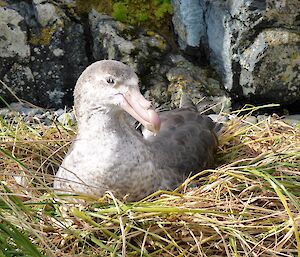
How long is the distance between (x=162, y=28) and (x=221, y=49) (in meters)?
0.49

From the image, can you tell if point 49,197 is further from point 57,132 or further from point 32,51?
point 32,51

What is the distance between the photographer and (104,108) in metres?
2.39

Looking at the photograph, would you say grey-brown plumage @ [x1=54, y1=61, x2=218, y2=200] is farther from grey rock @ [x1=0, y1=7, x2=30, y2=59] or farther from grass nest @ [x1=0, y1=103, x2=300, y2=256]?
grey rock @ [x1=0, y1=7, x2=30, y2=59]

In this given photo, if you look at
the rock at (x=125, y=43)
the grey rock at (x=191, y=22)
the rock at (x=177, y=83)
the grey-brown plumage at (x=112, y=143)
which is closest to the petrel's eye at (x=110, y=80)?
the grey-brown plumage at (x=112, y=143)

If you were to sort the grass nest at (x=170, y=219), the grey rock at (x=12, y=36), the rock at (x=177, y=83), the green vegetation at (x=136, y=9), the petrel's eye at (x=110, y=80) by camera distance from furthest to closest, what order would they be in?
the green vegetation at (x=136, y=9) → the grey rock at (x=12, y=36) → the rock at (x=177, y=83) → the petrel's eye at (x=110, y=80) → the grass nest at (x=170, y=219)

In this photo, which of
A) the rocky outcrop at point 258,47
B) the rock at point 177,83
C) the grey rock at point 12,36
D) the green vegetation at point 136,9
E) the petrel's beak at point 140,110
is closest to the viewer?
the petrel's beak at point 140,110

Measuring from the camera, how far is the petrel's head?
2318 millimetres

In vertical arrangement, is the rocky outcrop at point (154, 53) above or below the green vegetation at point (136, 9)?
below

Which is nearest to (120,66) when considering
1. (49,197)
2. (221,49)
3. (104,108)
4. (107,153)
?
(104,108)

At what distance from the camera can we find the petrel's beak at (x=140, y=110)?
89.6 inches

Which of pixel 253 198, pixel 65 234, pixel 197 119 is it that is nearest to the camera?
pixel 65 234

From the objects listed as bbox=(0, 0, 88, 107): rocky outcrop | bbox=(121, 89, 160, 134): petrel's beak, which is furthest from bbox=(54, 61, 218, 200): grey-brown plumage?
bbox=(0, 0, 88, 107): rocky outcrop

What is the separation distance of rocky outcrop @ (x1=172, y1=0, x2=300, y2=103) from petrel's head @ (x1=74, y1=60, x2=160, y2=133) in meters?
2.11

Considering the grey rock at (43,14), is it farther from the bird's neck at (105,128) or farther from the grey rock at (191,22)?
→ the bird's neck at (105,128)
